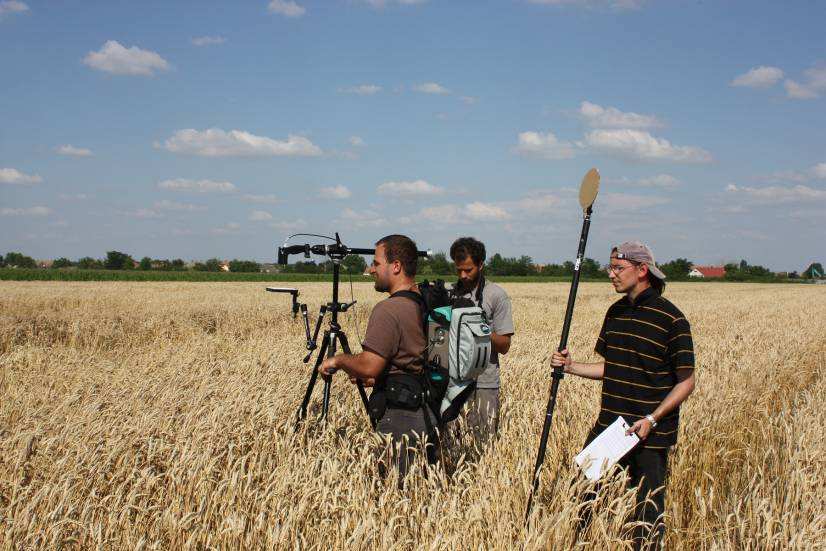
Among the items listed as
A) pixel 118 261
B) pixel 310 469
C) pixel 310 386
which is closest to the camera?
pixel 310 469

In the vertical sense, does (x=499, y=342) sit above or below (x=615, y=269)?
below

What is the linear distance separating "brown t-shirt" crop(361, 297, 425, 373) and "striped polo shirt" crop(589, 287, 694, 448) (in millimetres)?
1222

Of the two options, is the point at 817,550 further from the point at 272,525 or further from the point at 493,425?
the point at 272,525

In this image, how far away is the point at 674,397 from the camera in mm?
3746

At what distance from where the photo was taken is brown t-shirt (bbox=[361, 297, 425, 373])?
387 centimetres

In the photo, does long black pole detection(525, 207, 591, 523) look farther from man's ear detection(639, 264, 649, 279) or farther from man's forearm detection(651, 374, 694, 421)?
man's forearm detection(651, 374, 694, 421)

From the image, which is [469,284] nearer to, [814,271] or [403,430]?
[403,430]

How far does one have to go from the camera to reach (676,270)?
9462cm

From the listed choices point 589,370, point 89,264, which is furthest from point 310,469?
point 89,264

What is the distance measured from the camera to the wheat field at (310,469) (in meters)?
3.38

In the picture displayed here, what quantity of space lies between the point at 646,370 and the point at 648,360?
0.22ft

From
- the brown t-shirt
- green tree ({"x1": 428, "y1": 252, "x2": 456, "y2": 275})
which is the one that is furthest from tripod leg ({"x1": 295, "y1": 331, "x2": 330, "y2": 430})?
green tree ({"x1": 428, "y1": 252, "x2": 456, "y2": 275})

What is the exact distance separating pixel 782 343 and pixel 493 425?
960cm

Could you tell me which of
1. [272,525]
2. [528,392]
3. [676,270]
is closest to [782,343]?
[528,392]
